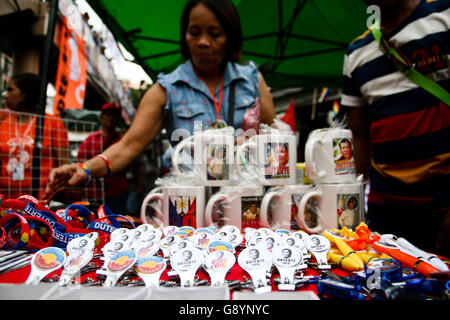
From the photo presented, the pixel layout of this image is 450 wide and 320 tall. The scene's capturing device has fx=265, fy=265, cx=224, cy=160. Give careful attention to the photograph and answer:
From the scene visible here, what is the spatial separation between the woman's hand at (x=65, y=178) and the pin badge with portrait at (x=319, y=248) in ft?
2.55

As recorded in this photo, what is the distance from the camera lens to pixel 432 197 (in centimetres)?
99

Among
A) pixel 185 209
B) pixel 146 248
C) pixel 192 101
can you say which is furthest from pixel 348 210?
pixel 192 101

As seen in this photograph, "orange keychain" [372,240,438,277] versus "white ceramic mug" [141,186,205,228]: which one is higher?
"white ceramic mug" [141,186,205,228]

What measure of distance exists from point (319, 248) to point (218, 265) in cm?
22

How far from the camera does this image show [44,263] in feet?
1.45

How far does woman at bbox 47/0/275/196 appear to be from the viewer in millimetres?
1103

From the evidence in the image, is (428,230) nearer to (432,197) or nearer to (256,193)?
(432,197)

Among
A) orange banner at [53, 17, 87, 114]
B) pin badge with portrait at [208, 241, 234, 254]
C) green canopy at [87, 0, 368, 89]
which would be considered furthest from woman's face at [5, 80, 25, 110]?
pin badge with portrait at [208, 241, 234, 254]

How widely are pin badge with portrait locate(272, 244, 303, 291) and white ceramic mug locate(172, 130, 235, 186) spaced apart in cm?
36

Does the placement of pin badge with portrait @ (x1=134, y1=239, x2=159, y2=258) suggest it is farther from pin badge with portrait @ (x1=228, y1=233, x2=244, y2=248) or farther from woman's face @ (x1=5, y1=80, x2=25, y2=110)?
woman's face @ (x1=5, y1=80, x2=25, y2=110)

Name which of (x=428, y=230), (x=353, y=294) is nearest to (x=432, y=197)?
(x=428, y=230)

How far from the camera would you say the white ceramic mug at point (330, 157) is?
0.79 metres

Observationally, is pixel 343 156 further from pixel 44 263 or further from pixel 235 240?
pixel 44 263

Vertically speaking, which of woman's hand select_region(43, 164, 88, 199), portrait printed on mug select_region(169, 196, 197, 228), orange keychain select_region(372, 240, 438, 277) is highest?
woman's hand select_region(43, 164, 88, 199)
